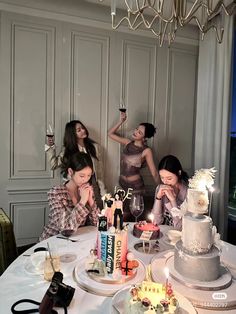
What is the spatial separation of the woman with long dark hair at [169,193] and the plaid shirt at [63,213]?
1.73 ft

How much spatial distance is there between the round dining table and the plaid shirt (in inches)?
4.1

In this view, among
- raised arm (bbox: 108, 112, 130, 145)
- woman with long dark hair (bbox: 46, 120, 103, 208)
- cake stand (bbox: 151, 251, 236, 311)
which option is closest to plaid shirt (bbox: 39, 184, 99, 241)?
cake stand (bbox: 151, 251, 236, 311)

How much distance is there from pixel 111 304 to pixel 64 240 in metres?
0.66

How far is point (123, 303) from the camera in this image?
0.96 meters

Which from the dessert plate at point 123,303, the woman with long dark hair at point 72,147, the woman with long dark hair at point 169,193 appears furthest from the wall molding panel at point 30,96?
the dessert plate at point 123,303

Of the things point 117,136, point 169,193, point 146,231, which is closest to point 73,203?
point 146,231

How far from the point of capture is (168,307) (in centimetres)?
90

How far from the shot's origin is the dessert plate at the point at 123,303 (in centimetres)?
93

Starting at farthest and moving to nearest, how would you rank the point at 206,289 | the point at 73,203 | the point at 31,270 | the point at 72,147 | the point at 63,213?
the point at 72,147 → the point at 73,203 → the point at 63,213 → the point at 31,270 → the point at 206,289

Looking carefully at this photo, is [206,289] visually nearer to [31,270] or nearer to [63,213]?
[31,270]

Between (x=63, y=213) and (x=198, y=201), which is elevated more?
(x=198, y=201)

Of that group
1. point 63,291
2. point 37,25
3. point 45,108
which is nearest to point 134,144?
point 45,108

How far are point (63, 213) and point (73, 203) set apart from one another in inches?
6.5

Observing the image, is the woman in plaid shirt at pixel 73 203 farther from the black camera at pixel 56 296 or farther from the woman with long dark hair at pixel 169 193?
the black camera at pixel 56 296
